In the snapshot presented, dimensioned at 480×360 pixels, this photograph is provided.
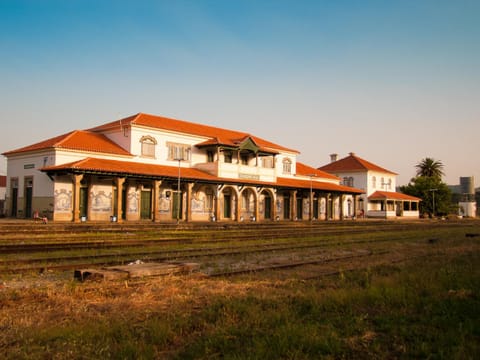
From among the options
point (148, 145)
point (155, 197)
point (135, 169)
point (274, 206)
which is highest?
point (148, 145)

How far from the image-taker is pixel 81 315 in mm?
6461

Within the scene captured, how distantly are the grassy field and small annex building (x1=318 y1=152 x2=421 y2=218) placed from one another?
5422 centimetres

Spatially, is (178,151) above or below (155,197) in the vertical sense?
above

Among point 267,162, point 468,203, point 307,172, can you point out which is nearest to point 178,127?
point 267,162

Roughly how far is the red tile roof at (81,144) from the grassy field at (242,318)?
910 inches

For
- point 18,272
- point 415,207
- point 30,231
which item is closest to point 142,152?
point 30,231

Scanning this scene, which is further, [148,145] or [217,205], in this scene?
[217,205]

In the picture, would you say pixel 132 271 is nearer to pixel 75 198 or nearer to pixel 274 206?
pixel 75 198

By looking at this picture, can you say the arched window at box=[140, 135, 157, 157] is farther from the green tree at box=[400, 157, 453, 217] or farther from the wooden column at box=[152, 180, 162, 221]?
the green tree at box=[400, 157, 453, 217]

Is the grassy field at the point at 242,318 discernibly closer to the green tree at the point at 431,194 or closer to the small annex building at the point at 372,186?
the small annex building at the point at 372,186

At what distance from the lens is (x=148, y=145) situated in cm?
3572

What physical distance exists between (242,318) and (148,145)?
3061 centimetres

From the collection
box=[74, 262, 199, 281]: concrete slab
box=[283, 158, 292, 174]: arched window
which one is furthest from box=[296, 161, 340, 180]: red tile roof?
box=[74, 262, 199, 281]: concrete slab

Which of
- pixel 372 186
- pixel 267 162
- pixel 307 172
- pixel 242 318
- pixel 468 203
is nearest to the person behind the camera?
pixel 242 318
